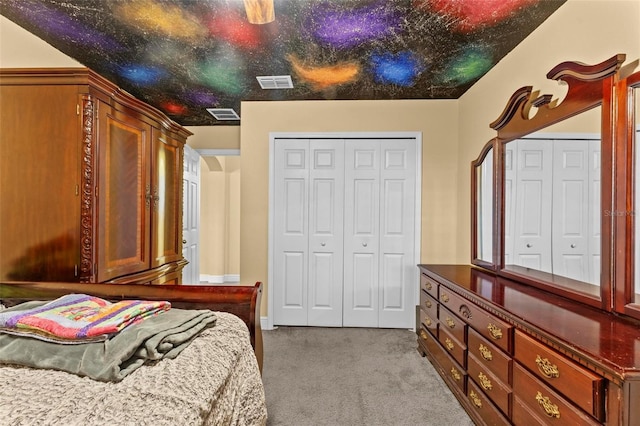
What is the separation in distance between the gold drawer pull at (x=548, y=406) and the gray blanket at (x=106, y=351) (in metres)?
1.48

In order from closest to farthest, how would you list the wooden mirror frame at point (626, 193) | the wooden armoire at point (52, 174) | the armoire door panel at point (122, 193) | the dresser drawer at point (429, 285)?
the wooden mirror frame at point (626, 193), the wooden armoire at point (52, 174), the armoire door panel at point (122, 193), the dresser drawer at point (429, 285)

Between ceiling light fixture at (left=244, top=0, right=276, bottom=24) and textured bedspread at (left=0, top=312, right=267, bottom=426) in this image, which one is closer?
textured bedspread at (left=0, top=312, right=267, bottom=426)

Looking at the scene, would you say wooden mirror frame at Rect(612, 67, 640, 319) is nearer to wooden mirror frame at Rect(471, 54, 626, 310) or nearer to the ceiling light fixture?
wooden mirror frame at Rect(471, 54, 626, 310)

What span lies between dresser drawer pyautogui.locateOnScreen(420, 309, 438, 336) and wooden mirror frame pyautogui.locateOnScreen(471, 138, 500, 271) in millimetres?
633

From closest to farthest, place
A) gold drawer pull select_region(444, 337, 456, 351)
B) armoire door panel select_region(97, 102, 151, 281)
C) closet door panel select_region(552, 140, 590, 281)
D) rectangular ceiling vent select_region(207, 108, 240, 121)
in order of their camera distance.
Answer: closet door panel select_region(552, 140, 590, 281) < armoire door panel select_region(97, 102, 151, 281) < gold drawer pull select_region(444, 337, 456, 351) < rectangular ceiling vent select_region(207, 108, 240, 121)

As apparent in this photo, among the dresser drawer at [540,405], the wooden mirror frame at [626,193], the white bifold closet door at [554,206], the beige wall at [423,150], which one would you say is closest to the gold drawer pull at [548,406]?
the dresser drawer at [540,405]

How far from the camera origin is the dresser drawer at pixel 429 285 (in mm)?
2477

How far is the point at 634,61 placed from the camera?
1418 millimetres

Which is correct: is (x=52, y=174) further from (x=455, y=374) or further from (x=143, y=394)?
(x=455, y=374)

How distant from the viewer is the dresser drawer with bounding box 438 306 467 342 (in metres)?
1.99

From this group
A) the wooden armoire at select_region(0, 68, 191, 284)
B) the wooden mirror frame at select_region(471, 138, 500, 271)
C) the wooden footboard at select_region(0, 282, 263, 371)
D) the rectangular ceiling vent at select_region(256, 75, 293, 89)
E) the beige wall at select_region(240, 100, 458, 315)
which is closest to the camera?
the wooden footboard at select_region(0, 282, 263, 371)

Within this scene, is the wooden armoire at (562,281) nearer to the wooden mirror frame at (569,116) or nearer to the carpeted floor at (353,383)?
the wooden mirror frame at (569,116)

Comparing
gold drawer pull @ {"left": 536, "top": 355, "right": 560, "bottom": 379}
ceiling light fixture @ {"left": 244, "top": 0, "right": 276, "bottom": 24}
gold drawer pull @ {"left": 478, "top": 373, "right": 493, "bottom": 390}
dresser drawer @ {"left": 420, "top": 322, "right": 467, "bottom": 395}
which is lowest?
dresser drawer @ {"left": 420, "top": 322, "right": 467, "bottom": 395}

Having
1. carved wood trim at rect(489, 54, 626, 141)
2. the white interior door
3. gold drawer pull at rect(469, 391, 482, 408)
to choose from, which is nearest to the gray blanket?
gold drawer pull at rect(469, 391, 482, 408)
